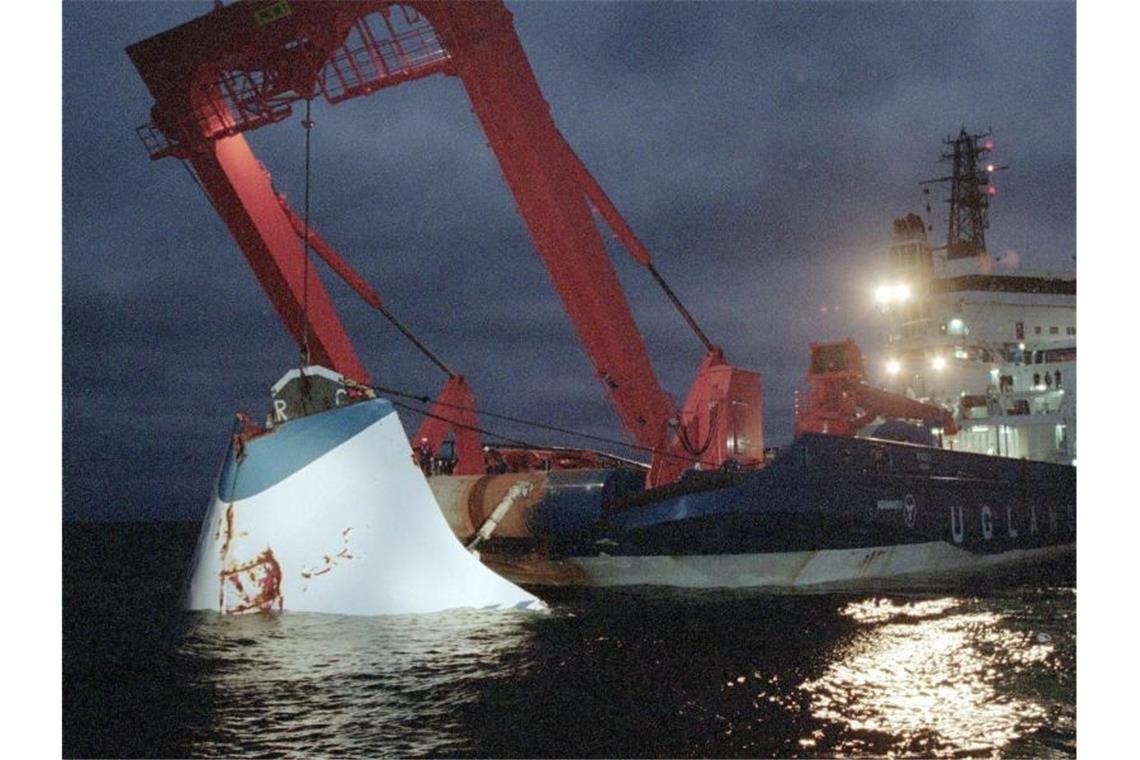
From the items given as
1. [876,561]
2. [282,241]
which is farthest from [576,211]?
[876,561]

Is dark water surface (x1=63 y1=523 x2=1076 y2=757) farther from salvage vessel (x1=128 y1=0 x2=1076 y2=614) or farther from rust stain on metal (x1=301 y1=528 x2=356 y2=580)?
salvage vessel (x1=128 y1=0 x2=1076 y2=614)

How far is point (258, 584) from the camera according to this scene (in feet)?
35.9

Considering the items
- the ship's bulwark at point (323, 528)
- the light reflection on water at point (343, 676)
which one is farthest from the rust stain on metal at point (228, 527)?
the light reflection on water at point (343, 676)

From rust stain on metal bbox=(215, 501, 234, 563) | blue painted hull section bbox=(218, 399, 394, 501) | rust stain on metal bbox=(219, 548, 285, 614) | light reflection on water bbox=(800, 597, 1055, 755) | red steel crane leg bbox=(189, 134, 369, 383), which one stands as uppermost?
red steel crane leg bbox=(189, 134, 369, 383)

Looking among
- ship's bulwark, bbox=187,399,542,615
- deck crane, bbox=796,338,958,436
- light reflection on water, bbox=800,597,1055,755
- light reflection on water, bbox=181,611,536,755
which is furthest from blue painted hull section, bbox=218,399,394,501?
deck crane, bbox=796,338,958,436

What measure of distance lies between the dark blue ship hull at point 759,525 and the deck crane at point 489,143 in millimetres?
1217

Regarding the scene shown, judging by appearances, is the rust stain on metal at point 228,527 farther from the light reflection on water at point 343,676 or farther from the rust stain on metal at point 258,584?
the light reflection on water at point 343,676

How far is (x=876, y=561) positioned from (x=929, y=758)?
40.4 feet

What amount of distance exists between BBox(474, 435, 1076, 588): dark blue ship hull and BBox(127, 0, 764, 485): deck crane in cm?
122

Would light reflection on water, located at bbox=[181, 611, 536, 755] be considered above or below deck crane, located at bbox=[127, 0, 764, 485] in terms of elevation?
below

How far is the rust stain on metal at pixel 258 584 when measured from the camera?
10914 millimetres

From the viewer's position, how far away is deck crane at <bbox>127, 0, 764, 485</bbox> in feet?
49.9

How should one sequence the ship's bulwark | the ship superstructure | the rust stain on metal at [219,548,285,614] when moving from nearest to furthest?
the ship's bulwark
the rust stain on metal at [219,548,285,614]
the ship superstructure

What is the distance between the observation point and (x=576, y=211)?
1639 cm
